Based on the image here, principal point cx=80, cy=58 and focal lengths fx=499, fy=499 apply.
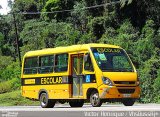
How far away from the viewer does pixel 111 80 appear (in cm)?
1983

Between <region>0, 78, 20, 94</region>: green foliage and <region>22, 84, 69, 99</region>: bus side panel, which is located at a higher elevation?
<region>22, 84, 69, 99</region>: bus side panel

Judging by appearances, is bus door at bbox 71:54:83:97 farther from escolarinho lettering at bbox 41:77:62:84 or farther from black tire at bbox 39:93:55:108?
black tire at bbox 39:93:55:108

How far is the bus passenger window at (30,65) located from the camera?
24.3 m

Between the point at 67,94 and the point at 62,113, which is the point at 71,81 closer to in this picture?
the point at 67,94

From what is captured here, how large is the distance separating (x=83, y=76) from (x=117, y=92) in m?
1.81

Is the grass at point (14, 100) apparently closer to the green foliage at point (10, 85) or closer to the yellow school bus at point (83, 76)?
the green foliage at point (10, 85)

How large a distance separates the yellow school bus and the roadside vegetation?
11.7 m

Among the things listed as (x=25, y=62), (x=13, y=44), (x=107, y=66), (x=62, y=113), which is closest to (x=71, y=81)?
(x=107, y=66)

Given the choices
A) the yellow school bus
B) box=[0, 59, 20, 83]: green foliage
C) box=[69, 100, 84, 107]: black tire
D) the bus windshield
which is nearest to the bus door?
the yellow school bus

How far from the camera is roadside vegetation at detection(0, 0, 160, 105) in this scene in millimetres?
39231

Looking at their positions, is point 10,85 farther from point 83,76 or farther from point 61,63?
point 83,76

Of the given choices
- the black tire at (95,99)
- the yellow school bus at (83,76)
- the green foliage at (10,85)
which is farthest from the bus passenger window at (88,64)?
the green foliage at (10,85)

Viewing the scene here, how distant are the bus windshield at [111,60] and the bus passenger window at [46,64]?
304 cm

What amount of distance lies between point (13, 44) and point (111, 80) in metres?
54.2
